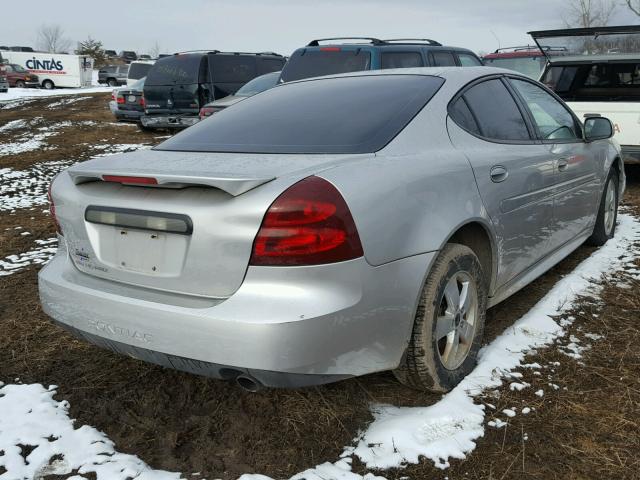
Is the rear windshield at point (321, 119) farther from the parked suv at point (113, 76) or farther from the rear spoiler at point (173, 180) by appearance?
the parked suv at point (113, 76)

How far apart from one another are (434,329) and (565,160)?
1.84 m

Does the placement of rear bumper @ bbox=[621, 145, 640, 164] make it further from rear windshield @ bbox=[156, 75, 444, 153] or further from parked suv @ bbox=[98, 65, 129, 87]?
parked suv @ bbox=[98, 65, 129, 87]

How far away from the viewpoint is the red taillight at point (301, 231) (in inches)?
79.4

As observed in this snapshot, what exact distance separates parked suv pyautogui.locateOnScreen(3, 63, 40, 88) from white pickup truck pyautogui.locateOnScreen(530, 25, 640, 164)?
37453 millimetres

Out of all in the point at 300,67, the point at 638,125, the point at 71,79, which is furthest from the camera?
the point at 71,79

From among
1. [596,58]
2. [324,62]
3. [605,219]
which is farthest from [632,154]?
[324,62]

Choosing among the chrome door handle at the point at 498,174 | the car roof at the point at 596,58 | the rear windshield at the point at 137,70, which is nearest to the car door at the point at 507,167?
the chrome door handle at the point at 498,174

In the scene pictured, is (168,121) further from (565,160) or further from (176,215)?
(176,215)

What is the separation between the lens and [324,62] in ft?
26.9

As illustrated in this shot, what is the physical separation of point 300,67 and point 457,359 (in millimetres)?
6380

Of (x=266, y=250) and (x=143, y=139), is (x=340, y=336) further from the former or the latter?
(x=143, y=139)

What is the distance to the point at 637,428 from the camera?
7.98ft

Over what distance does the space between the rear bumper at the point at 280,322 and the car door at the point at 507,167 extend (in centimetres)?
71

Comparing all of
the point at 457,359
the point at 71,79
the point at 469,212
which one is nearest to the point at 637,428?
the point at 457,359
